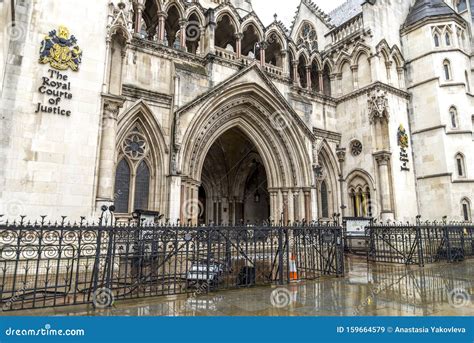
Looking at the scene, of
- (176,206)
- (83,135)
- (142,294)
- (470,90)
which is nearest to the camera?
(142,294)

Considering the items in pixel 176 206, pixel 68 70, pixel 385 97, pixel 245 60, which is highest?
pixel 245 60

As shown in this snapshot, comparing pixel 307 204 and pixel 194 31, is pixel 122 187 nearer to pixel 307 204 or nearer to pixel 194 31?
pixel 307 204

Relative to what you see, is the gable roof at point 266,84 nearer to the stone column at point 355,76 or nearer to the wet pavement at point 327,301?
the stone column at point 355,76

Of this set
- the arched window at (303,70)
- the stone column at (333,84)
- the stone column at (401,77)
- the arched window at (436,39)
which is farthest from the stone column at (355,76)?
the arched window at (436,39)

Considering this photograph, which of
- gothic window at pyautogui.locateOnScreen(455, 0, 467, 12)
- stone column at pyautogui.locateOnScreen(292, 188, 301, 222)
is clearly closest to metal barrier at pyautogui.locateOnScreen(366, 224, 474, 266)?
stone column at pyautogui.locateOnScreen(292, 188, 301, 222)

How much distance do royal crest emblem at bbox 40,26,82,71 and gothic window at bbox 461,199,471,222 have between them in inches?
841

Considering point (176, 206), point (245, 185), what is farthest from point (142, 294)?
point (245, 185)

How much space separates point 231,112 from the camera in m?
16.9

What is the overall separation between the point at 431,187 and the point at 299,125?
959cm

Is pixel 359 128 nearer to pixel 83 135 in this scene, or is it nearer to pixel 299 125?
pixel 299 125

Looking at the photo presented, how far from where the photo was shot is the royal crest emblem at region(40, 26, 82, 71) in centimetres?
977

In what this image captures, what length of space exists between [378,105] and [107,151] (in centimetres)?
1647

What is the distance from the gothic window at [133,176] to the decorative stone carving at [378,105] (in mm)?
14210

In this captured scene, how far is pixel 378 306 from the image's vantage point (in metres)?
5.75
